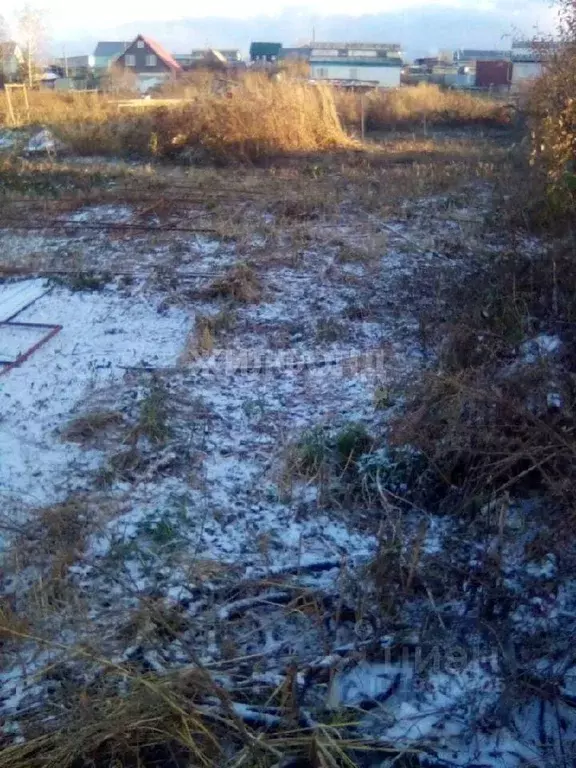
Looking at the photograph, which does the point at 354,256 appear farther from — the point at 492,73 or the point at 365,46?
the point at 365,46

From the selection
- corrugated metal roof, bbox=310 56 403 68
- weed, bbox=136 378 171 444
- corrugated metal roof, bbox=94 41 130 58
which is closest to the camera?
weed, bbox=136 378 171 444

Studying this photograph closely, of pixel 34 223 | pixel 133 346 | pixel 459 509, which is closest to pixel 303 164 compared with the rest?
pixel 34 223

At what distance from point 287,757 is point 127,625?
36.7 inches

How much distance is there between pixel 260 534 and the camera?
13.2ft

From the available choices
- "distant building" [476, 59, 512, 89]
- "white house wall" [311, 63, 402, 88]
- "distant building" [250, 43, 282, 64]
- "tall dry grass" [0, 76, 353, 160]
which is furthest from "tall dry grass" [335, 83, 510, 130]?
"distant building" [250, 43, 282, 64]

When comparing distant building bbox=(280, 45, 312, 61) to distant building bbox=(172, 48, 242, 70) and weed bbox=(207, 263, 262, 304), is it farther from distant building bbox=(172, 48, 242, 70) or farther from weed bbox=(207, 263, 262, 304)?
weed bbox=(207, 263, 262, 304)

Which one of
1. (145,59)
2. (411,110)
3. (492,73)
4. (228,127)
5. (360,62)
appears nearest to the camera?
(228,127)

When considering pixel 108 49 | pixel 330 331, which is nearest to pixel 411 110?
pixel 330 331

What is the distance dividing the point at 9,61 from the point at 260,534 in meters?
33.8

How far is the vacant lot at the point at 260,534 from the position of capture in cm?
279

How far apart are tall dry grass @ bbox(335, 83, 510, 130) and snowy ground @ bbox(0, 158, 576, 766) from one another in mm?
15335

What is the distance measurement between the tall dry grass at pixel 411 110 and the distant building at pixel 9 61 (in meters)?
15.9

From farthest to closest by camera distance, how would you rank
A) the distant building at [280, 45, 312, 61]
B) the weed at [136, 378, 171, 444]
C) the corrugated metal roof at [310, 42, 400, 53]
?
1. the distant building at [280, 45, 312, 61]
2. the corrugated metal roof at [310, 42, 400, 53]
3. the weed at [136, 378, 171, 444]

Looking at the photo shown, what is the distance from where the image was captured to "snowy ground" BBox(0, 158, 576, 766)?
3.00 m
